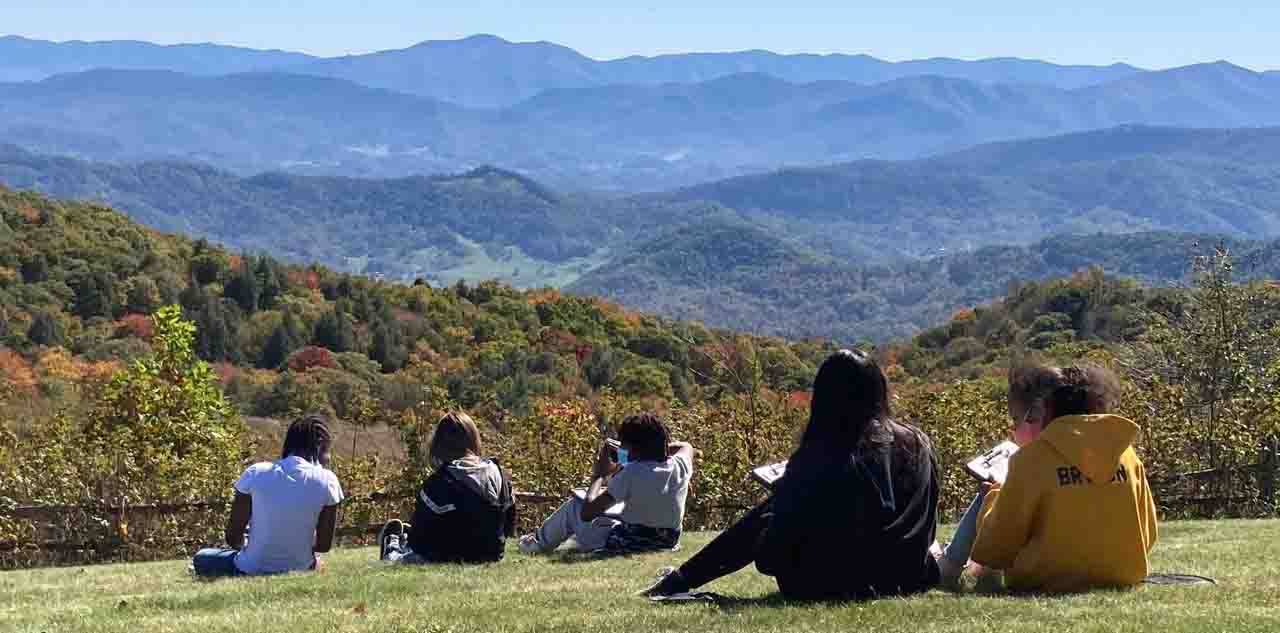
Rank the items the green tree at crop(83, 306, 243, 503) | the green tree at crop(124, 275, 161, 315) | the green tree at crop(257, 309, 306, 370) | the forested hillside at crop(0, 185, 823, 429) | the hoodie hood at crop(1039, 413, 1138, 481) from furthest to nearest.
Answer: the green tree at crop(124, 275, 161, 315) < the green tree at crop(257, 309, 306, 370) < the forested hillside at crop(0, 185, 823, 429) < the green tree at crop(83, 306, 243, 503) < the hoodie hood at crop(1039, 413, 1138, 481)

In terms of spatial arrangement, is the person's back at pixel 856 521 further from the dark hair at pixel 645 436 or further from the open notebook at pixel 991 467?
the dark hair at pixel 645 436

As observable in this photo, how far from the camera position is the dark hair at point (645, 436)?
934cm

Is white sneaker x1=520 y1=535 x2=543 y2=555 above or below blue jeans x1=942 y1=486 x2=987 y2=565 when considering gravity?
below

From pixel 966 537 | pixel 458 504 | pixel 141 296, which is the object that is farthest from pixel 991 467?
pixel 141 296

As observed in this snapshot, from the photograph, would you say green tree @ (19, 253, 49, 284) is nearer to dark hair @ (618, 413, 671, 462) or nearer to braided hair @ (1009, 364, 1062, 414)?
dark hair @ (618, 413, 671, 462)

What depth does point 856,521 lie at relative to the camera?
615 centimetres

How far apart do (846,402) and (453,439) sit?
3519 mm

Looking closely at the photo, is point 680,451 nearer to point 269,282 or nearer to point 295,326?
point 295,326

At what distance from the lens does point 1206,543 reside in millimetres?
9219

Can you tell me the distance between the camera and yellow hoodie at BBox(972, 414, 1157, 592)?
600 cm

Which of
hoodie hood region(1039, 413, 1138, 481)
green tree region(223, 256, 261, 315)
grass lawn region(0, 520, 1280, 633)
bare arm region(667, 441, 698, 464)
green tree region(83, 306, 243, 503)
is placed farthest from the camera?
green tree region(223, 256, 261, 315)

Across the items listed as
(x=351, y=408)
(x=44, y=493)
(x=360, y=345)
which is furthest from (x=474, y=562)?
(x=360, y=345)

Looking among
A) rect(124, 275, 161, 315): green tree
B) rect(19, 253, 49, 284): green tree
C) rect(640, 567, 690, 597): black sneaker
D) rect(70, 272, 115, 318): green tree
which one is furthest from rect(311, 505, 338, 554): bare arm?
rect(19, 253, 49, 284): green tree

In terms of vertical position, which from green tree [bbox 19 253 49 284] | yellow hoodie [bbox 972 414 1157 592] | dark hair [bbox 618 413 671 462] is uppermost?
yellow hoodie [bbox 972 414 1157 592]
